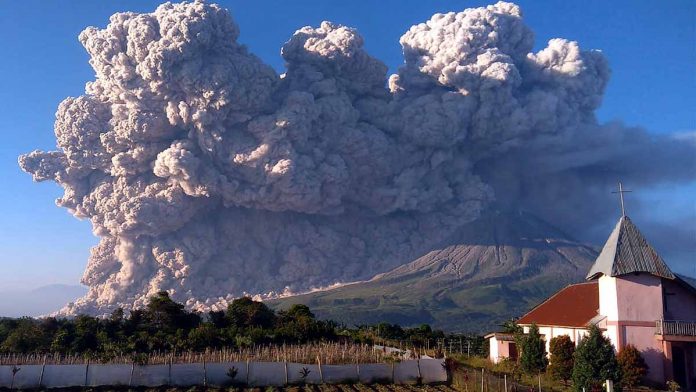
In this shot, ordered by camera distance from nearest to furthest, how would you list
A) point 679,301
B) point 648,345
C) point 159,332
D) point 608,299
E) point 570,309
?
1. point 648,345
2. point 608,299
3. point 679,301
4. point 570,309
5. point 159,332

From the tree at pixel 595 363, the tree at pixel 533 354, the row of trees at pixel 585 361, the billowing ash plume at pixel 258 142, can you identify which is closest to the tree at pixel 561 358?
the row of trees at pixel 585 361

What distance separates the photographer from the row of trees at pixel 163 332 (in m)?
33.5

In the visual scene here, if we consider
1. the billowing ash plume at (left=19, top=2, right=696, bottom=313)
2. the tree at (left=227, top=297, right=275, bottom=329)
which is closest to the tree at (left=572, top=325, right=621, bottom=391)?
the tree at (left=227, top=297, right=275, bottom=329)

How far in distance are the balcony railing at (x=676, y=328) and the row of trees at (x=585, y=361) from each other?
137cm

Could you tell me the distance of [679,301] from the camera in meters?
27.4

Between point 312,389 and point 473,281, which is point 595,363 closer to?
point 312,389

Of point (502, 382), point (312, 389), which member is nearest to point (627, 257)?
point (502, 382)

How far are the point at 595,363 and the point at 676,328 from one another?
454 centimetres

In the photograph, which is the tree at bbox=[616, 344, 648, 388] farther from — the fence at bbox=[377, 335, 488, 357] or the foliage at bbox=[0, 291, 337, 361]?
the foliage at bbox=[0, 291, 337, 361]

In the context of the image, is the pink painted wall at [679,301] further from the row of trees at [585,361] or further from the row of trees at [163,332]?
the row of trees at [163,332]

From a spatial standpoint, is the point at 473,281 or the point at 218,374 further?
the point at 473,281

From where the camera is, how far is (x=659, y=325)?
26.1 metres

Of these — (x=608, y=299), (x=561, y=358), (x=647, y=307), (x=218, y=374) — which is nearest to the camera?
(x=218, y=374)

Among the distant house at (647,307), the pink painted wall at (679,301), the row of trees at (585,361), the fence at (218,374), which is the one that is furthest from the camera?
the pink painted wall at (679,301)
